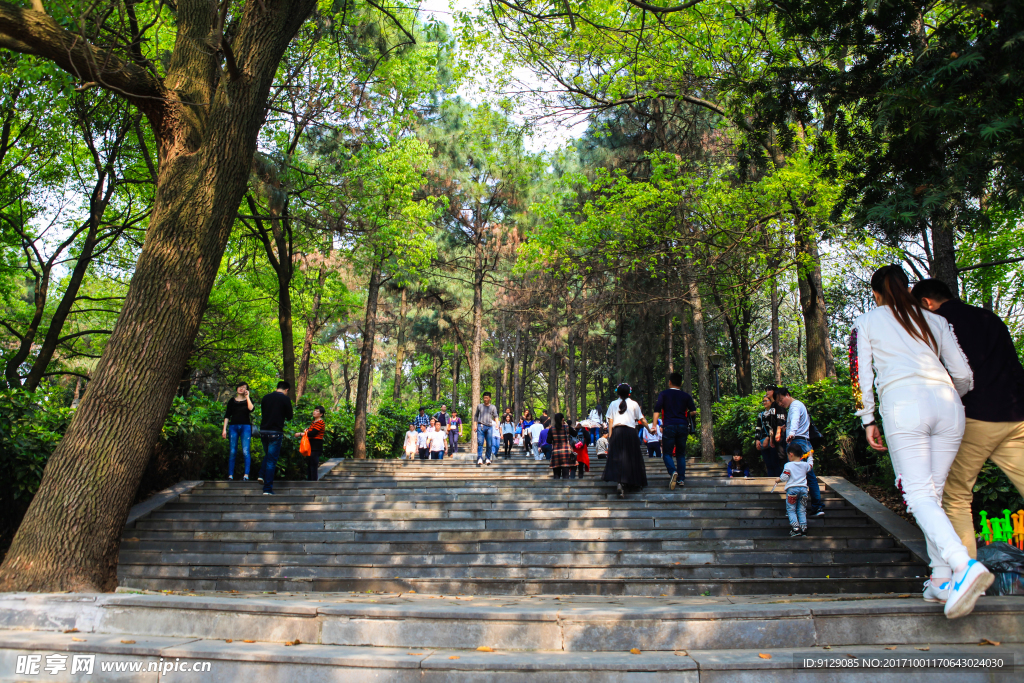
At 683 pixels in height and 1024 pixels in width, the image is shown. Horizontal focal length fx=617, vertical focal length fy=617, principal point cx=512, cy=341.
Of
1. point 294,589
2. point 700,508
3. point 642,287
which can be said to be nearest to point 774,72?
point 700,508

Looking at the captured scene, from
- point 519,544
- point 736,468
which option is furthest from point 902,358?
point 736,468

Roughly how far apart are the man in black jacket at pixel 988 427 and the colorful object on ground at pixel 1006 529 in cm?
445

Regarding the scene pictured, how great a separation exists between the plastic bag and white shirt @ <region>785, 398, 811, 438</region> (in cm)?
452

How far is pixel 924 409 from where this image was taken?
3.54 m

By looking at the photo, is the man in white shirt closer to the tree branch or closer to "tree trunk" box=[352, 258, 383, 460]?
the tree branch

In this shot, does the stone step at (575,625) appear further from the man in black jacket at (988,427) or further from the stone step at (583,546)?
the stone step at (583,546)

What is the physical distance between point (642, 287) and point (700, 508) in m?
14.3

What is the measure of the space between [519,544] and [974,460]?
5476 millimetres

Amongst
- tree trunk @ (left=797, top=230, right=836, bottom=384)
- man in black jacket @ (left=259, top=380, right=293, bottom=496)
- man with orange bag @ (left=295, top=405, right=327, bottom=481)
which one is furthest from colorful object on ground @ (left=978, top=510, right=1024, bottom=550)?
man with orange bag @ (left=295, top=405, right=327, bottom=481)

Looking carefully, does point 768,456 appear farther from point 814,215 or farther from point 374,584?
point 374,584

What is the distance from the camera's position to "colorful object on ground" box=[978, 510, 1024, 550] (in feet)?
23.7

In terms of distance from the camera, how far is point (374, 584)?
705 cm

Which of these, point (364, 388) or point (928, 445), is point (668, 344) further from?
point (928, 445)

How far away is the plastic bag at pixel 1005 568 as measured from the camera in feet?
13.3
